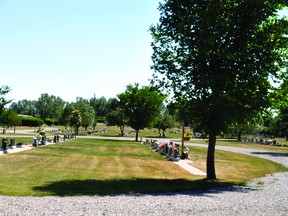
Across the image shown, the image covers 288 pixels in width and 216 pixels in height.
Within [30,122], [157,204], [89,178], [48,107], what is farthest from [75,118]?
[48,107]

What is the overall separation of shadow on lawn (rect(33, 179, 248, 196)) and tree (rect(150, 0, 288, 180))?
3.07 meters

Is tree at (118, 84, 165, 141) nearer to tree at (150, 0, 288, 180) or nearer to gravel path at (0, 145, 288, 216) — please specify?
tree at (150, 0, 288, 180)

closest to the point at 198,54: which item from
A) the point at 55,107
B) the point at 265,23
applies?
the point at 265,23

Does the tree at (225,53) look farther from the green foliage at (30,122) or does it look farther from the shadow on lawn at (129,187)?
the green foliage at (30,122)

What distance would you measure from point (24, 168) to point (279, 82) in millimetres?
14484

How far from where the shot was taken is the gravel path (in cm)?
1035

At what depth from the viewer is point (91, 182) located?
1644cm

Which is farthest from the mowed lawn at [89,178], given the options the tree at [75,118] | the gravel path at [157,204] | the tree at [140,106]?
the tree at [75,118]

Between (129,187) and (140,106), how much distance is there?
4228cm

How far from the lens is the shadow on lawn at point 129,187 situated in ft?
45.5

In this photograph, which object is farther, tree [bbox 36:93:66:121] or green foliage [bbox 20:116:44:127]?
tree [bbox 36:93:66:121]

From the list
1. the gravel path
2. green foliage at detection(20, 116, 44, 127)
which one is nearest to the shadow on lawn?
the gravel path

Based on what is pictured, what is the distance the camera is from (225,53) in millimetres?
16719

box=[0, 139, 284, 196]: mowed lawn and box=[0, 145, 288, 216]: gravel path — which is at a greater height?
box=[0, 145, 288, 216]: gravel path
